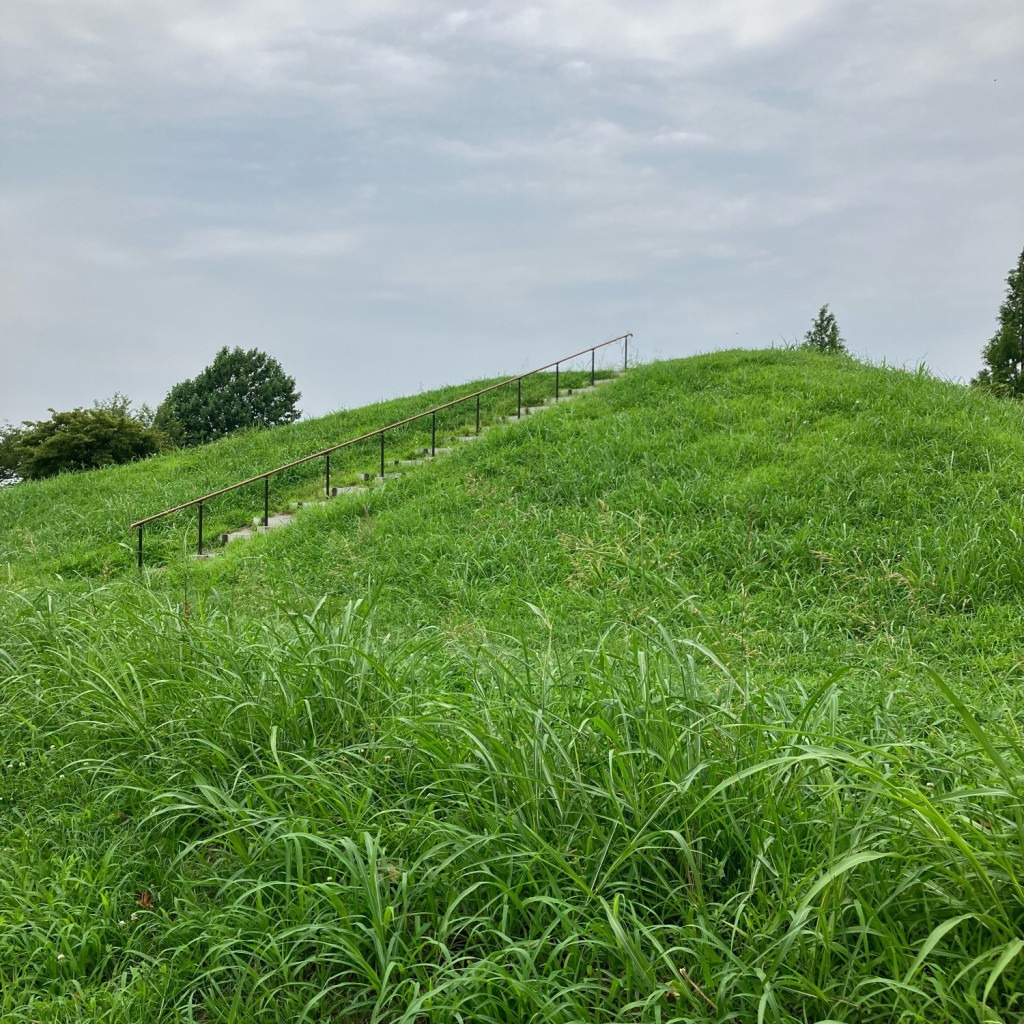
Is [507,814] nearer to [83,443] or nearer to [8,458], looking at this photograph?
[83,443]

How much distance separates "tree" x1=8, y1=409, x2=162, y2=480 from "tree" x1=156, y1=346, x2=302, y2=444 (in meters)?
13.5

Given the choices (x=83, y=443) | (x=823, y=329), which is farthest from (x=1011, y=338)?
(x=83, y=443)

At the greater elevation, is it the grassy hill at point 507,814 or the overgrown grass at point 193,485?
the overgrown grass at point 193,485

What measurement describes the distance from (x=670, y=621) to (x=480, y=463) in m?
5.88

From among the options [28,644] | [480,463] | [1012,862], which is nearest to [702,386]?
[480,463]

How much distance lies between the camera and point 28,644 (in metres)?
4.82

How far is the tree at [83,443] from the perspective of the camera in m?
23.6

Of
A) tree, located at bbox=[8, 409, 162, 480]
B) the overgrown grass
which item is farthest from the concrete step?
tree, located at bbox=[8, 409, 162, 480]

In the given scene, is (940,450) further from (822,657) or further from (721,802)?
(721,802)

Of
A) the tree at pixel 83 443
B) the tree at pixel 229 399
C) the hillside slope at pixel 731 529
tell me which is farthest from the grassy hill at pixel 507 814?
the tree at pixel 229 399

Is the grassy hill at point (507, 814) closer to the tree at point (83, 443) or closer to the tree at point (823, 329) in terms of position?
the tree at point (83, 443)

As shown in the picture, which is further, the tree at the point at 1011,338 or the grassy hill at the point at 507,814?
the tree at the point at 1011,338

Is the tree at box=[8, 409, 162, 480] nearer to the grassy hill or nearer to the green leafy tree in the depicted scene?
the green leafy tree

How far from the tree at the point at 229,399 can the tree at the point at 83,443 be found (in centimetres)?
1347
